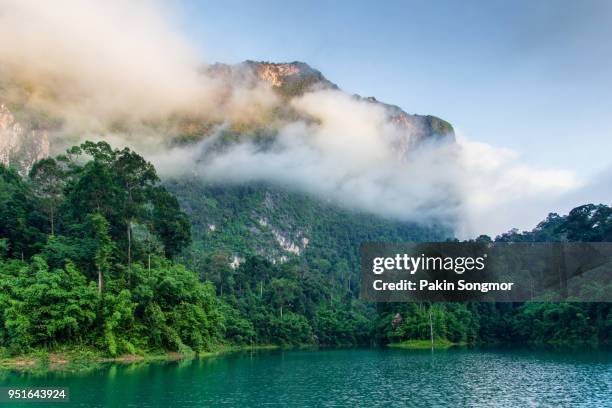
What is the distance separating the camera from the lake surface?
2270 centimetres

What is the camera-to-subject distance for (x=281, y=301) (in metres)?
82.0

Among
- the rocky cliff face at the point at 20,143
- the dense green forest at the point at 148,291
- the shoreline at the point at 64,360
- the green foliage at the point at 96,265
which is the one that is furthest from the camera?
the rocky cliff face at the point at 20,143

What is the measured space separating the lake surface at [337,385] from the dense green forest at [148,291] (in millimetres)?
5932

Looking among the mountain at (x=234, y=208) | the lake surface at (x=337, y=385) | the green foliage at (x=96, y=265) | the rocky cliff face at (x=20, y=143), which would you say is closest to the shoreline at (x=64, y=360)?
the green foliage at (x=96, y=265)

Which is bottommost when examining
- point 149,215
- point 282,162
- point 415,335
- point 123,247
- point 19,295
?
point 415,335

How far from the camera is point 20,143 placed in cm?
12862

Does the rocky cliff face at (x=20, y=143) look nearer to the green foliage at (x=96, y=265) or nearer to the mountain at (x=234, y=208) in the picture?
the mountain at (x=234, y=208)

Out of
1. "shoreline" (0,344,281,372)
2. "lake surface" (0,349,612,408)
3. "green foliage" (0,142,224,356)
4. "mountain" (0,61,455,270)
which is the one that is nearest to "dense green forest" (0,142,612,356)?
"green foliage" (0,142,224,356)

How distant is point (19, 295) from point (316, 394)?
78.6 feet

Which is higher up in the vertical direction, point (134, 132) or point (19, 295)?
point (134, 132)

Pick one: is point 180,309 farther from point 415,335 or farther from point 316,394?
point 415,335

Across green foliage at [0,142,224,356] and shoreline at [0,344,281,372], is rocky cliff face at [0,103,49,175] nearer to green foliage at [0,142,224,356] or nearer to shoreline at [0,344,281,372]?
green foliage at [0,142,224,356]

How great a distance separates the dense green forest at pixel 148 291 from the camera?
39.2m

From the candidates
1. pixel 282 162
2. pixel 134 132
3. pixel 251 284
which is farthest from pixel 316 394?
pixel 282 162
